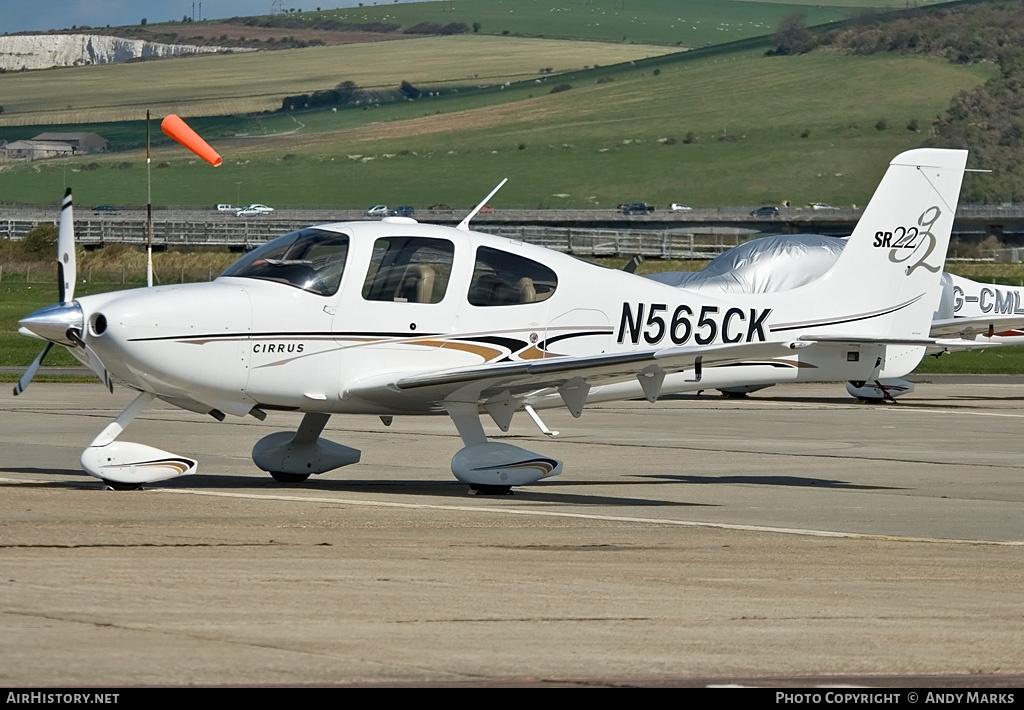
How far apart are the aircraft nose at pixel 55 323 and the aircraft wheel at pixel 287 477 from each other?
280cm

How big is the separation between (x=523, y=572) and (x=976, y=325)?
973 centimetres

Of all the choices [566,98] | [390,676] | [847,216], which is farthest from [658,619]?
[566,98]

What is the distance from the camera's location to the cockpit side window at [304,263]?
12.6 meters

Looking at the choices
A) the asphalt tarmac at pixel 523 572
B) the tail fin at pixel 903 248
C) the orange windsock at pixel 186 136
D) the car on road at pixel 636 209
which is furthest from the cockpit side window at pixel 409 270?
the car on road at pixel 636 209

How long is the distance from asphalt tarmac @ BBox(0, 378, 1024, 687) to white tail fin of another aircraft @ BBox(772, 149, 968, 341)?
1688 millimetres

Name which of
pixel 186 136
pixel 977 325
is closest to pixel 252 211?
pixel 186 136

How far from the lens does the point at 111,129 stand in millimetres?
168000

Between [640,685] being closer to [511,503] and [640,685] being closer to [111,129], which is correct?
[511,503]

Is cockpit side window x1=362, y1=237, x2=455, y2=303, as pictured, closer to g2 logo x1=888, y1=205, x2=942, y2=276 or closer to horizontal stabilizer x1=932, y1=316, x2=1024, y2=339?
g2 logo x1=888, y1=205, x2=942, y2=276

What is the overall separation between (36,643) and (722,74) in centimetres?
17330

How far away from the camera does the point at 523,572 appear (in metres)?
9.02

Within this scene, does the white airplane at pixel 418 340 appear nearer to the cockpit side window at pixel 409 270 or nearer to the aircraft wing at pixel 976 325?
the cockpit side window at pixel 409 270

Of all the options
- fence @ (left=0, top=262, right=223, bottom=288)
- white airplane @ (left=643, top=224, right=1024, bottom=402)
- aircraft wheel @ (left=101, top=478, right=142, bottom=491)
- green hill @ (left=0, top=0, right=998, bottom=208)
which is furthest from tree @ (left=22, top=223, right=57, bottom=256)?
green hill @ (left=0, top=0, right=998, bottom=208)

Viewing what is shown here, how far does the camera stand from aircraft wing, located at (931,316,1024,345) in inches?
529
